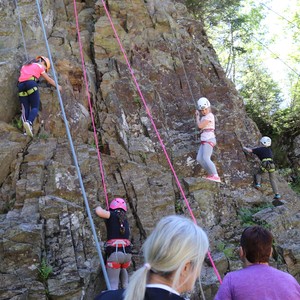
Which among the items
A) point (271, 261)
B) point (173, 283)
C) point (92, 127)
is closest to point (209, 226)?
point (271, 261)

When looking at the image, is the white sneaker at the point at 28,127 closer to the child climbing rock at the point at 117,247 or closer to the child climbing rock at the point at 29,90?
the child climbing rock at the point at 29,90

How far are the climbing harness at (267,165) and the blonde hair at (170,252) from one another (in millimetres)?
7794

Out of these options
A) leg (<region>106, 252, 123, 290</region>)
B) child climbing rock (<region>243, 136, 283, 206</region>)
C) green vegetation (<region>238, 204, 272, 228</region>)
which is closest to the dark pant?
leg (<region>106, 252, 123, 290</region>)

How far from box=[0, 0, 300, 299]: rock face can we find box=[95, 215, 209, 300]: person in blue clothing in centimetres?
290

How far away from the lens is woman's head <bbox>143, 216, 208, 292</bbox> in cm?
191

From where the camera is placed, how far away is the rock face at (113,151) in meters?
6.30

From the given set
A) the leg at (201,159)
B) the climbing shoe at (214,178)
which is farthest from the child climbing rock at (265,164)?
the leg at (201,159)

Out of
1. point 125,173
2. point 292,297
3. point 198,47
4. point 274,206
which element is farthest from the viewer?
point 198,47

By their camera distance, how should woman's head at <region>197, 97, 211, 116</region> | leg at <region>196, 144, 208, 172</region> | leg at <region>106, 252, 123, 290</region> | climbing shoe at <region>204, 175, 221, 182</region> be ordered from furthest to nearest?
woman's head at <region>197, 97, 211, 116</region>
leg at <region>196, 144, 208, 172</region>
climbing shoe at <region>204, 175, 221, 182</region>
leg at <region>106, 252, 123, 290</region>

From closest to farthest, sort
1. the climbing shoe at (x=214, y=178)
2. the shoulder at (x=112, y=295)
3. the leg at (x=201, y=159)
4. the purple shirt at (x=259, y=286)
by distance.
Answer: the shoulder at (x=112, y=295) < the purple shirt at (x=259, y=286) < the climbing shoe at (x=214, y=178) < the leg at (x=201, y=159)

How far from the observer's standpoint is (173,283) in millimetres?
1948

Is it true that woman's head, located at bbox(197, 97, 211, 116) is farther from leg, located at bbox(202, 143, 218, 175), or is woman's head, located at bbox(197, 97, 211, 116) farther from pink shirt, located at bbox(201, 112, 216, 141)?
leg, located at bbox(202, 143, 218, 175)

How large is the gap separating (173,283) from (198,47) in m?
11.1

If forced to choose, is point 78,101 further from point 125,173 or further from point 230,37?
point 230,37
